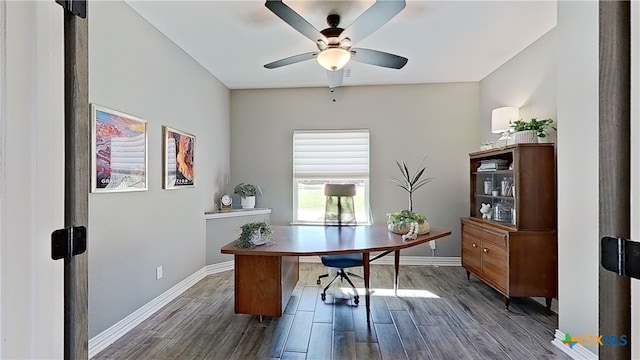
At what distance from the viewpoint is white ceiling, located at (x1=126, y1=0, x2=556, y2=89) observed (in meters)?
2.64

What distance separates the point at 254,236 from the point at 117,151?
129cm

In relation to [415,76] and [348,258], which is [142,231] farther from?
[415,76]

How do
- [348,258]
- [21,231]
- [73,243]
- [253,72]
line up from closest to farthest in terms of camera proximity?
[21,231], [73,243], [348,258], [253,72]

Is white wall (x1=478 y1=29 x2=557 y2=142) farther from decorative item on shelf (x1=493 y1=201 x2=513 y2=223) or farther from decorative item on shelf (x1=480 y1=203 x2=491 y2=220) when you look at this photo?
decorative item on shelf (x1=480 y1=203 x2=491 y2=220)

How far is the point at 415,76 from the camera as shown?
14.5 ft

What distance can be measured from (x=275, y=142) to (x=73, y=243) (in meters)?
4.14

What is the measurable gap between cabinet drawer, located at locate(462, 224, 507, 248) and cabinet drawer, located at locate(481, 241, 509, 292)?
0.05 metres

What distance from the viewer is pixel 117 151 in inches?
97.7

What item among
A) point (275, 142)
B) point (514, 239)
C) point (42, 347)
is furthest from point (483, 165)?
point (42, 347)

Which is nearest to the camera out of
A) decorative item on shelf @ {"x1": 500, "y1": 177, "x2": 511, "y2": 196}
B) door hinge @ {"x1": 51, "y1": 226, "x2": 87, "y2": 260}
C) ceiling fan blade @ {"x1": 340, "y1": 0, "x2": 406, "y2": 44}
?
door hinge @ {"x1": 51, "y1": 226, "x2": 87, "y2": 260}

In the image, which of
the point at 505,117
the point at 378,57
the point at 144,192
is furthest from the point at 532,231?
the point at 144,192

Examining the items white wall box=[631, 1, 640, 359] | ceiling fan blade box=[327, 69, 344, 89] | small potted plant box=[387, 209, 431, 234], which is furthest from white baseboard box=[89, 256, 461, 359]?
white wall box=[631, 1, 640, 359]

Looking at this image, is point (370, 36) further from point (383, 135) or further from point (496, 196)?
point (496, 196)

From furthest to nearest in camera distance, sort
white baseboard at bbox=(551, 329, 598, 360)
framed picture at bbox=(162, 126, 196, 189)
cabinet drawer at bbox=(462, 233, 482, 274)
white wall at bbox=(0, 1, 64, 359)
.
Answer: cabinet drawer at bbox=(462, 233, 482, 274) → framed picture at bbox=(162, 126, 196, 189) → white baseboard at bbox=(551, 329, 598, 360) → white wall at bbox=(0, 1, 64, 359)
